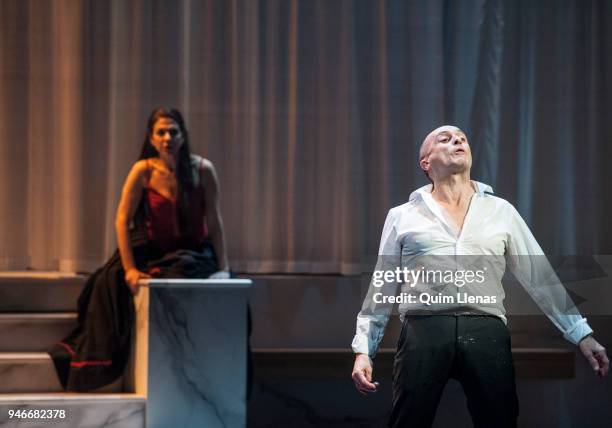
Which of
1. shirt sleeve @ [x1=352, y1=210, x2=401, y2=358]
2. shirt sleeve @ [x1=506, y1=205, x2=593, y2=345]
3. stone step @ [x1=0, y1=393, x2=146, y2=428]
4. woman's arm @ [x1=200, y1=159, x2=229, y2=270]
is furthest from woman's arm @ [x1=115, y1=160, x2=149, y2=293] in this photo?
shirt sleeve @ [x1=506, y1=205, x2=593, y2=345]

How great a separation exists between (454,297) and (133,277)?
213cm

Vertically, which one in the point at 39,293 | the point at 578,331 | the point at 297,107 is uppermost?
the point at 297,107

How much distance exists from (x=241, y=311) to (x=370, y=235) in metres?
1.20

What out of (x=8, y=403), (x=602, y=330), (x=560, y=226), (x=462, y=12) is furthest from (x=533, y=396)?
(x=8, y=403)

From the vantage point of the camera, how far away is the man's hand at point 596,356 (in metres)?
2.23

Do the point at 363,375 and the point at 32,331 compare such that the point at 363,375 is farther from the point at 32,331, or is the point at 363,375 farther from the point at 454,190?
the point at 32,331

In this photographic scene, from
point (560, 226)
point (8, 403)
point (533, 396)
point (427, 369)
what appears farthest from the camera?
point (560, 226)

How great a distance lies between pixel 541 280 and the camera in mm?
2318

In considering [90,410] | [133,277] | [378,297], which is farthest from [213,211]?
[378,297]

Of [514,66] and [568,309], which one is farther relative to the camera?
[514,66]

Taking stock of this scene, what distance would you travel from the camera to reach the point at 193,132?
511 centimetres

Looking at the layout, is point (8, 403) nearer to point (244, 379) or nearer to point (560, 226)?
point (244, 379)

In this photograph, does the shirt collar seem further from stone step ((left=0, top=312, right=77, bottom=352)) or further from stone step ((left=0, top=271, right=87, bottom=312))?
stone step ((left=0, top=271, right=87, bottom=312))

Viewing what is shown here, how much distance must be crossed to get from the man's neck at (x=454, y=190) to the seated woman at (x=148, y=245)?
1.94 m
